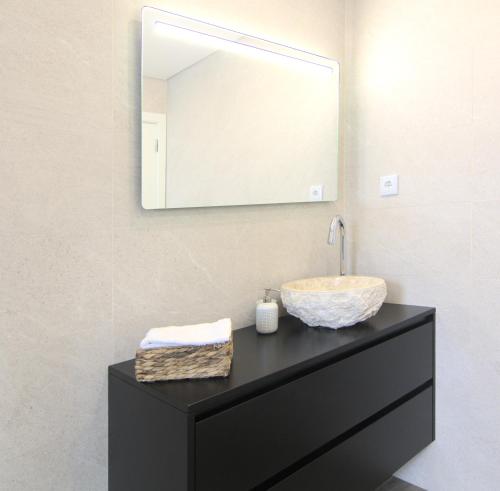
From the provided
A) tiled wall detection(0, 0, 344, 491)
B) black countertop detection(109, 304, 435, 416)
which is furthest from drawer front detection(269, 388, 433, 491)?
tiled wall detection(0, 0, 344, 491)

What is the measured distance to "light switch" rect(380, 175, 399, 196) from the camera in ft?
6.14

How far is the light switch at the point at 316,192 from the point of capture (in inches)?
73.8

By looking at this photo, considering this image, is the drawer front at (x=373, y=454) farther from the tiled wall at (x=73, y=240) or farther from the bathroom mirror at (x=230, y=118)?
the bathroom mirror at (x=230, y=118)

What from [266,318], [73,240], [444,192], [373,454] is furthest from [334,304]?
[73,240]

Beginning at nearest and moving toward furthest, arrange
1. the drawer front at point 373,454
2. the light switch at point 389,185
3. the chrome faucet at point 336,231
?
the drawer front at point 373,454 → the chrome faucet at point 336,231 → the light switch at point 389,185

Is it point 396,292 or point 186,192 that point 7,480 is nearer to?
point 186,192

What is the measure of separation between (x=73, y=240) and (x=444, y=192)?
138cm

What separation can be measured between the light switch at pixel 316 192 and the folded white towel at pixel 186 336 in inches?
34.5

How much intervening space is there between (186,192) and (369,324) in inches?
31.2

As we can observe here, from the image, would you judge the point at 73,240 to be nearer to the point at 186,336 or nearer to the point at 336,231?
the point at 186,336

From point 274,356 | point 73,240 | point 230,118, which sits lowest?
point 274,356

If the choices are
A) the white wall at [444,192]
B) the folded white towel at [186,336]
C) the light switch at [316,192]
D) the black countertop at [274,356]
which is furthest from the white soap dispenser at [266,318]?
the white wall at [444,192]

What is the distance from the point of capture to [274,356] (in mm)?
1242

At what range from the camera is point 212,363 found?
42.1 inches
